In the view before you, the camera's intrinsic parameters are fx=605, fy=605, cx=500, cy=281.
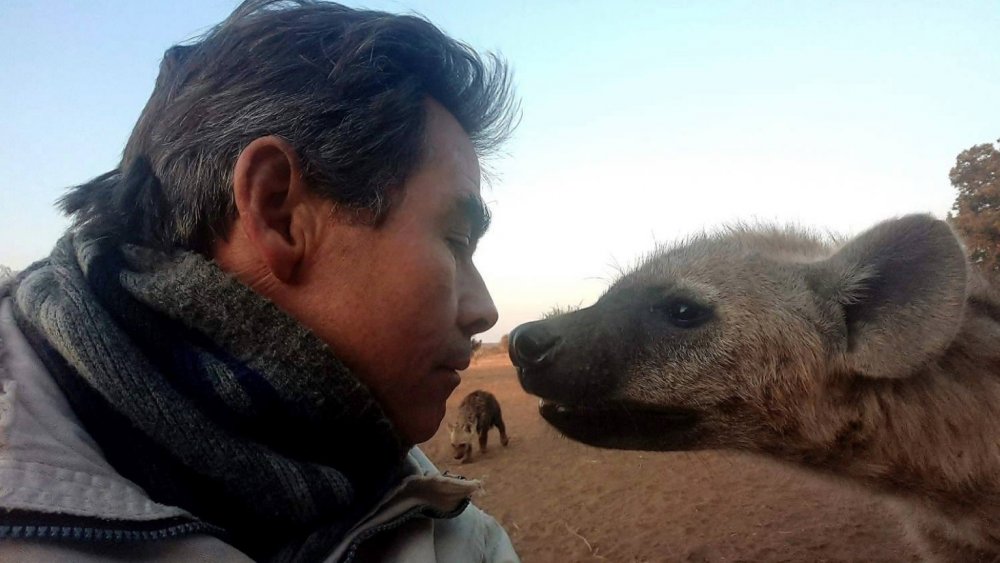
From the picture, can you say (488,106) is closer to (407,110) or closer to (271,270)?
(407,110)

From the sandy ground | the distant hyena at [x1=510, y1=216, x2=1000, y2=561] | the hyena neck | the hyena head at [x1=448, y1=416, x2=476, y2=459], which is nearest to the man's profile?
the distant hyena at [x1=510, y1=216, x2=1000, y2=561]

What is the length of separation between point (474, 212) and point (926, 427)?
1.60m

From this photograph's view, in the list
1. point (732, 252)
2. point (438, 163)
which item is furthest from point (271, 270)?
point (732, 252)

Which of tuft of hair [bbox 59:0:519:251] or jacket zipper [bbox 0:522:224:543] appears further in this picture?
tuft of hair [bbox 59:0:519:251]

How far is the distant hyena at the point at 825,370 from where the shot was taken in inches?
74.7

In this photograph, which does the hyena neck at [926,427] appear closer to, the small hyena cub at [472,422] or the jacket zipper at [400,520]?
the jacket zipper at [400,520]

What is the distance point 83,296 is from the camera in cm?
103

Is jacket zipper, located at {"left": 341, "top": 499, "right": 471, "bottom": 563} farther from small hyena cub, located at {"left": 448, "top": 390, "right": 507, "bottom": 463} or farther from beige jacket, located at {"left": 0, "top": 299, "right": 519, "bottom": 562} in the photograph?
small hyena cub, located at {"left": 448, "top": 390, "right": 507, "bottom": 463}

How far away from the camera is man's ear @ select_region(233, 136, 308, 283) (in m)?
1.17

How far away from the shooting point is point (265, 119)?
4.01 ft

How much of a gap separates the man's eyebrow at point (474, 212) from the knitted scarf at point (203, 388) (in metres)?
0.46

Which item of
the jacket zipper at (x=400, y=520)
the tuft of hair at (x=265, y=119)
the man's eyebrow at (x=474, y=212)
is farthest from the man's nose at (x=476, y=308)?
the jacket zipper at (x=400, y=520)

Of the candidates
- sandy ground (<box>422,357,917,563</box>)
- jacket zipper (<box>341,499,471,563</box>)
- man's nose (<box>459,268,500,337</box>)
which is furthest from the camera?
sandy ground (<box>422,357,917,563</box>)

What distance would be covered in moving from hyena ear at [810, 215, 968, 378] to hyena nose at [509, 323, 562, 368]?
0.98 metres
